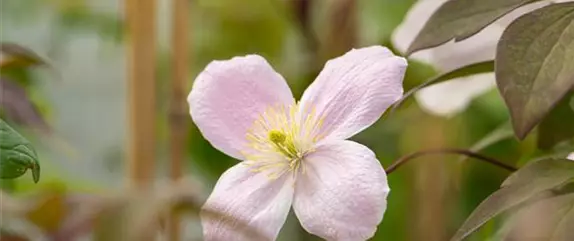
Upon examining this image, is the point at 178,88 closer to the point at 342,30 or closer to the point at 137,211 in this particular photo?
the point at 342,30

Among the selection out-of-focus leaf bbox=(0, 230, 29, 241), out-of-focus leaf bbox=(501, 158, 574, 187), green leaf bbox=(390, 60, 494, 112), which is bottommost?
out-of-focus leaf bbox=(0, 230, 29, 241)

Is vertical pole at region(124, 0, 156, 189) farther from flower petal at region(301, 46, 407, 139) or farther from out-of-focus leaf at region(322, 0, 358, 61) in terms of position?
flower petal at region(301, 46, 407, 139)

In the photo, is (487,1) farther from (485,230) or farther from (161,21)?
(161,21)

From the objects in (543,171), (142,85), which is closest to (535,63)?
(543,171)

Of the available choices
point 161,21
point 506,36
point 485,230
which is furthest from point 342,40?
point 161,21

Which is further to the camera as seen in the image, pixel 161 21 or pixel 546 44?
pixel 161 21

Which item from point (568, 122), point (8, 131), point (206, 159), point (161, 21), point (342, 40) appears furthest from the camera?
point (161, 21)

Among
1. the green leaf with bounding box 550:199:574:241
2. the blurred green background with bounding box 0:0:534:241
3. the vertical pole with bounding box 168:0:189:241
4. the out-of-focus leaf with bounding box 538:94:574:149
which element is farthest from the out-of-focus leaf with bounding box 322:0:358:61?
the green leaf with bounding box 550:199:574:241
